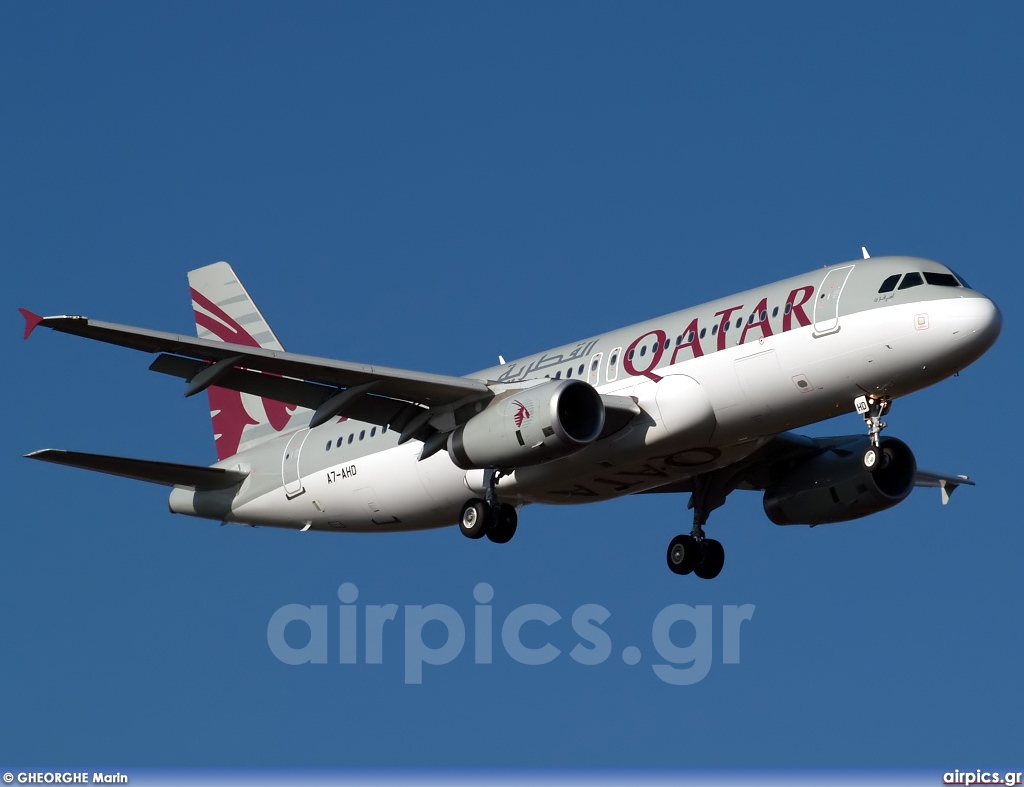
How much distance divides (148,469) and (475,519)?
8.25 metres

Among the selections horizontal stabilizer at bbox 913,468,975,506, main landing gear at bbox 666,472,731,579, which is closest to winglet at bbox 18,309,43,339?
main landing gear at bbox 666,472,731,579

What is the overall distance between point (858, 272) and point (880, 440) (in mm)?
4380

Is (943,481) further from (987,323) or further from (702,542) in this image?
(987,323)

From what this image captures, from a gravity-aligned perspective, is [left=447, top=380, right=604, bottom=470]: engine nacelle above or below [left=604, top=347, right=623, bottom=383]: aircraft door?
below

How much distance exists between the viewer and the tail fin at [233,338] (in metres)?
47.1

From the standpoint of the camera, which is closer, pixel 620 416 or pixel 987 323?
pixel 987 323

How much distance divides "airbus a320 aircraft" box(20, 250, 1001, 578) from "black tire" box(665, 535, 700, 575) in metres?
0.05

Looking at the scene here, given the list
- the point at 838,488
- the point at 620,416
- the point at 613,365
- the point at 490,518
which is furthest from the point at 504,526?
the point at 838,488

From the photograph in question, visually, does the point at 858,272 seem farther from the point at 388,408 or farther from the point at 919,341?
the point at 388,408

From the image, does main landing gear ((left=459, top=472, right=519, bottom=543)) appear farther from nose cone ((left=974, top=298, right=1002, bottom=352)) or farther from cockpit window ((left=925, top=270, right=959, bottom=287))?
nose cone ((left=974, top=298, right=1002, bottom=352))

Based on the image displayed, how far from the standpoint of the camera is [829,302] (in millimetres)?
35750

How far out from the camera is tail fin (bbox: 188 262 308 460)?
4712cm

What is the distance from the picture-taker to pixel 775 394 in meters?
35.8

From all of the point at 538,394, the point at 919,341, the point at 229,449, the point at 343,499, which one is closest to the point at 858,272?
the point at 919,341
